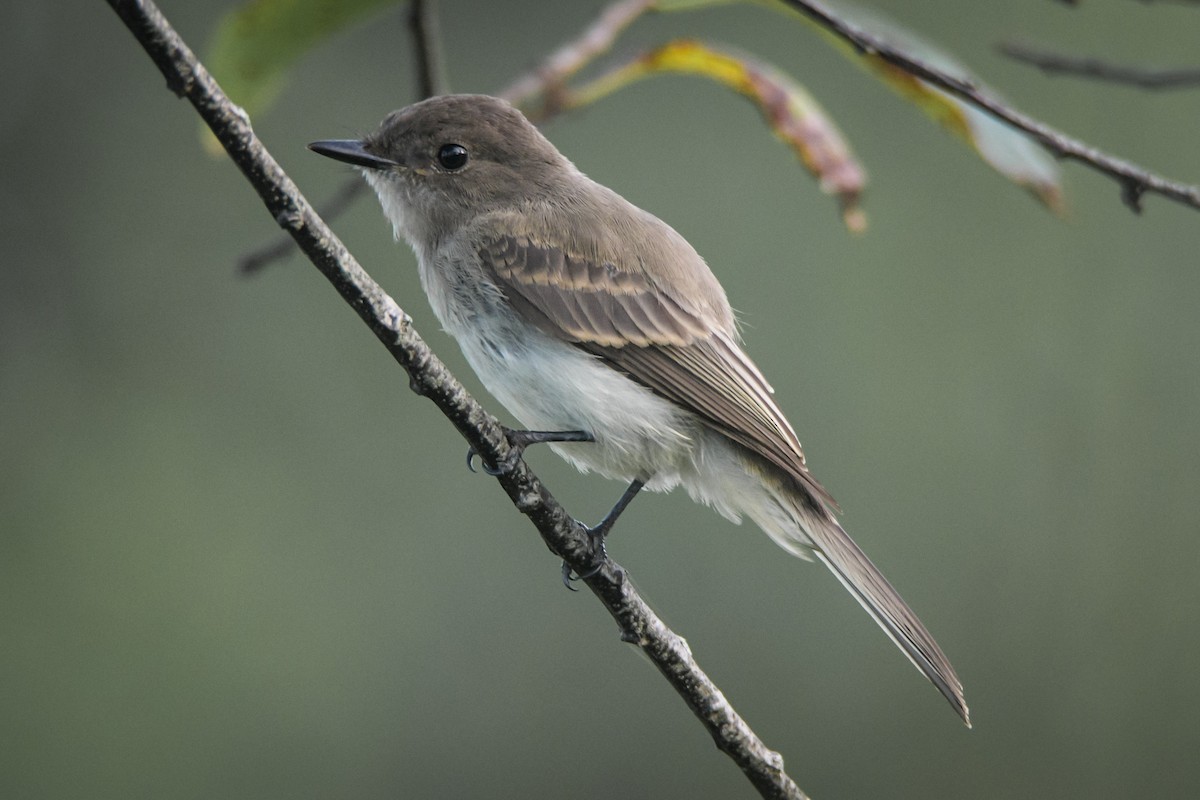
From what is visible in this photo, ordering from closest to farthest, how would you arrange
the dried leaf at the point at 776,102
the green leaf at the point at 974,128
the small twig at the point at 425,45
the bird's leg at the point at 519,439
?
the bird's leg at the point at 519,439, the green leaf at the point at 974,128, the small twig at the point at 425,45, the dried leaf at the point at 776,102

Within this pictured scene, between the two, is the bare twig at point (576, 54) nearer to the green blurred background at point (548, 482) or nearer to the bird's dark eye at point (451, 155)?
the bird's dark eye at point (451, 155)

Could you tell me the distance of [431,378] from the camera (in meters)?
1.85

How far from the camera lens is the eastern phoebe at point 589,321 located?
2.66 m

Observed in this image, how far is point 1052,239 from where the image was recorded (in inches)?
235

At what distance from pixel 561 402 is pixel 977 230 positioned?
3845mm

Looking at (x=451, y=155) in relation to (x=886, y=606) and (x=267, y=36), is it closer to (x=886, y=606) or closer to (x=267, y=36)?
(x=267, y=36)

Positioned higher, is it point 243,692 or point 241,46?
point 241,46

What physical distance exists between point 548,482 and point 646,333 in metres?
2.22

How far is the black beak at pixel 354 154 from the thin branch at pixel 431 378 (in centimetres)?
88

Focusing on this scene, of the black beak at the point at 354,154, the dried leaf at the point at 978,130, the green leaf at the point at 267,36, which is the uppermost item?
the green leaf at the point at 267,36

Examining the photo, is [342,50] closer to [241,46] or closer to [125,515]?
[125,515]

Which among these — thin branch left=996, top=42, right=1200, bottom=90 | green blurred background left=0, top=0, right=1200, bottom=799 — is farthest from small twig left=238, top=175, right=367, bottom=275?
green blurred background left=0, top=0, right=1200, bottom=799

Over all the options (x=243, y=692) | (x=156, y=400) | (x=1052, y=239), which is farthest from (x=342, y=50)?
(x=1052, y=239)

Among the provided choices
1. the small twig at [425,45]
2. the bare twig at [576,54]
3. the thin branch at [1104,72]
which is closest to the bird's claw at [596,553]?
the bare twig at [576,54]
